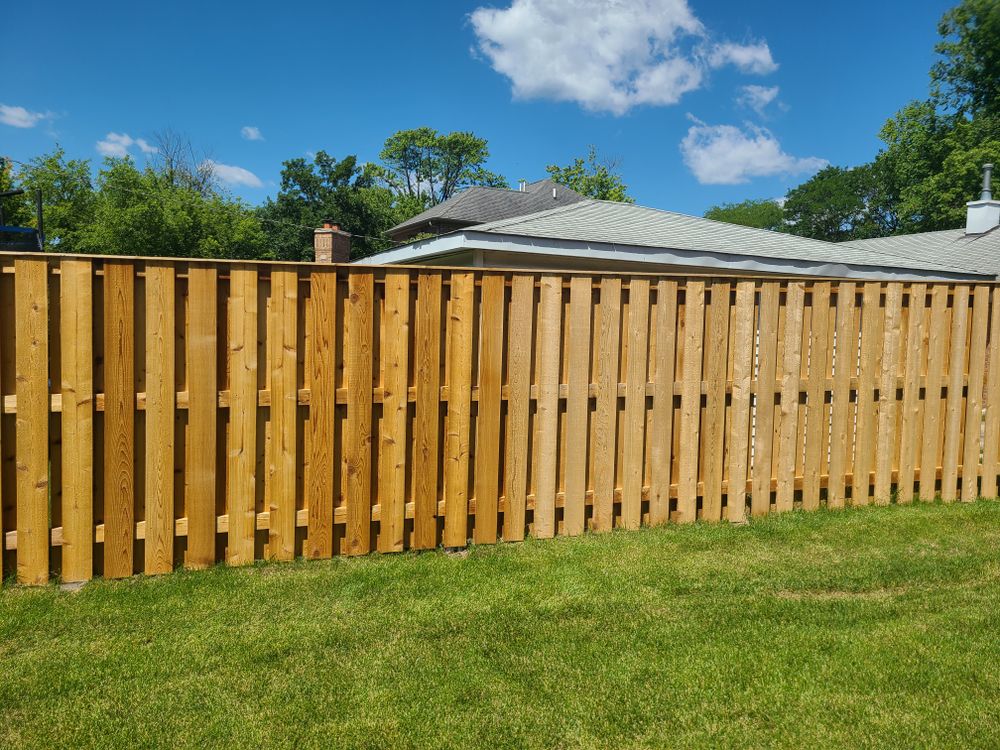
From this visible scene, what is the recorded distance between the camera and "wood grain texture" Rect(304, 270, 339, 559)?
12.9 feet

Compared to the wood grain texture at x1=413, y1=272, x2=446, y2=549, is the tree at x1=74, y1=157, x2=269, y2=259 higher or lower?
higher

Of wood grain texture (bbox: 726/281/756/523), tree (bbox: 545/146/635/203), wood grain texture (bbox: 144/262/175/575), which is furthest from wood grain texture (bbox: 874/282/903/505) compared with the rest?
tree (bbox: 545/146/635/203)

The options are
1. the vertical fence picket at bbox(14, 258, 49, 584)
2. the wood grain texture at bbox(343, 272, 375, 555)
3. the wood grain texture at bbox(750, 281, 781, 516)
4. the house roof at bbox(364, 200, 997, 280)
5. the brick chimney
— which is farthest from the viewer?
the brick chimney

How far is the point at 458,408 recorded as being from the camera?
423cm

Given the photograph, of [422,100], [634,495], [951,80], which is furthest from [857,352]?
[422,100]

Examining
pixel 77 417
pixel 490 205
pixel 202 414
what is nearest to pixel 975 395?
pixel 202 414

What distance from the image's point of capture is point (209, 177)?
142 ft

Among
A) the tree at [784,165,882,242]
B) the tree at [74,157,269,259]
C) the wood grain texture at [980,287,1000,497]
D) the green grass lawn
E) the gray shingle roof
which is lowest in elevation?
the green grass lawn

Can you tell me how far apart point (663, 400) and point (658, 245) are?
143 inches

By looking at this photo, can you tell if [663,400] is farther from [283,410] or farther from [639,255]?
[639,255]

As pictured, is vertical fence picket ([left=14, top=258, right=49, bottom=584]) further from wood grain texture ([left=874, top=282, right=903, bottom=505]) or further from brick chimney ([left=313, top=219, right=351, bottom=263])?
brick chimney ([left=313, top=219, right=351, bottom=263])

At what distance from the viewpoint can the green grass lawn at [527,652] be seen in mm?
2406

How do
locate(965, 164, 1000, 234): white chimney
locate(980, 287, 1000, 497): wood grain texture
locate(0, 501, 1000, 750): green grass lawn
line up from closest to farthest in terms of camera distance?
locate(0, 501, 1000, 750): green grass lawn → locate(980, 287, 1000, 497): wood grain texture → locate(965, 164, 1000, 234): white chimney

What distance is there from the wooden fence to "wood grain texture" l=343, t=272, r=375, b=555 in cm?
1
